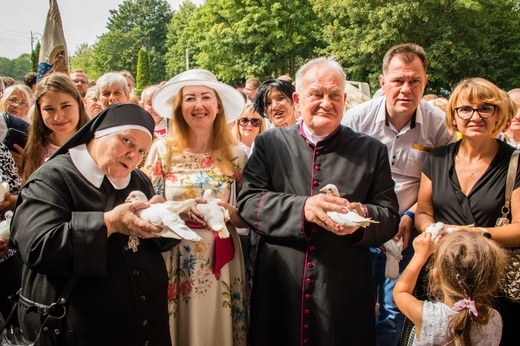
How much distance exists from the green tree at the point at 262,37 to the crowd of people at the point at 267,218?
3002 cm

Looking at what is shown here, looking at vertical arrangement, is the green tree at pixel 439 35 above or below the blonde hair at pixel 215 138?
above

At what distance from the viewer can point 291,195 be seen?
2.70 meters

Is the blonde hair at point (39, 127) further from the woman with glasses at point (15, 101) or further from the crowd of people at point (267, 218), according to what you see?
the woman with glasses at point (15, 101)

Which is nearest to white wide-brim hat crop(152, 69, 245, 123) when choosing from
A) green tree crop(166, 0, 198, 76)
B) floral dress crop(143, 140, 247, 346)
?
floral dress crop(143, 140, 247, 346)

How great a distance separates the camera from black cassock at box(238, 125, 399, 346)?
267 centimetres

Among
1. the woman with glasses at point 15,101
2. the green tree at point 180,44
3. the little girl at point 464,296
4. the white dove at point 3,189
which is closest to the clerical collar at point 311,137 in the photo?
the little girl at point 464,296

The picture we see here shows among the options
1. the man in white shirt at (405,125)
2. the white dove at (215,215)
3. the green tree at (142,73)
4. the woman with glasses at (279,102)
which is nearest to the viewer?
the white dove at (215,215)

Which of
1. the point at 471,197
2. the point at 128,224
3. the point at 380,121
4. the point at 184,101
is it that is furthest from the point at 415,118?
the point at 128,224

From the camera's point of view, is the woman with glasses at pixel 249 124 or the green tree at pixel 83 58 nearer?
the woman with glasses at pixel 249 124

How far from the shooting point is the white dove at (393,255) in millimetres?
3289

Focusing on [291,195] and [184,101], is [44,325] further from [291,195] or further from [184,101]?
[184,101]

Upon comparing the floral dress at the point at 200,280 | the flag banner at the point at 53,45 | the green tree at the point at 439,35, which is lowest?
the floral dress at the point at 200,280

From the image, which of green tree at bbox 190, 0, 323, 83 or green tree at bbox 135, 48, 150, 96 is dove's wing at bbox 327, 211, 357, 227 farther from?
green tree at bbox 135, 48, 150, 96

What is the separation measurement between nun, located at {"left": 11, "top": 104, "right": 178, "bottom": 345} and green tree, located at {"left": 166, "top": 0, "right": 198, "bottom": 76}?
4816 cm
